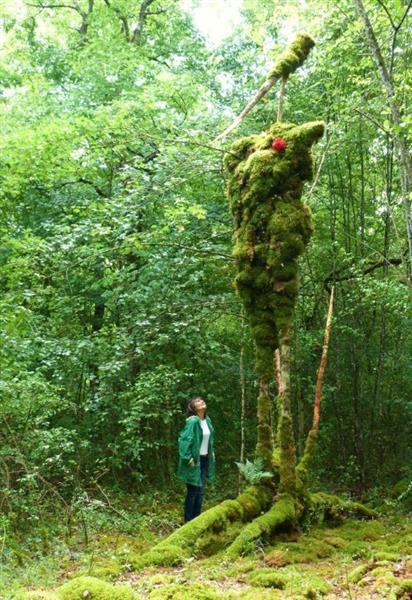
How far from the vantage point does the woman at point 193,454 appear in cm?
755

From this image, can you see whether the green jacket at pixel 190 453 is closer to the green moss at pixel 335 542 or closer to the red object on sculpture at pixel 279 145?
the green moss at pixel 335 542

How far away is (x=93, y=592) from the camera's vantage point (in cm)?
351

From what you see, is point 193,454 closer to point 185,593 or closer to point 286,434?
point 286,434

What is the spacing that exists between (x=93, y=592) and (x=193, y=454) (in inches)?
162

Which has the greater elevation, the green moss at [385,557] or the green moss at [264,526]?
the green moss at [264,526]

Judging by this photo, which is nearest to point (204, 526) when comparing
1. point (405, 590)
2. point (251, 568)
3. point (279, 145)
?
point (251, 568)

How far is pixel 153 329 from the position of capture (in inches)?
339

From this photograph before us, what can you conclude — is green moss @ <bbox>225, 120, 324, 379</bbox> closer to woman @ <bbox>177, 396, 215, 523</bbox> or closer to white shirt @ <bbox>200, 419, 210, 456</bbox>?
woman @ <bbox>177, 396, 215, 523</bbox>

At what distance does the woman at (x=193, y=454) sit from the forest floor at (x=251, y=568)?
0.69 meters

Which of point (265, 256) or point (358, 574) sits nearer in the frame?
point (358, 574)

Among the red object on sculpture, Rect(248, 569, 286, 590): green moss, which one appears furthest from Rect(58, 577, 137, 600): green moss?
the red object on sculpture

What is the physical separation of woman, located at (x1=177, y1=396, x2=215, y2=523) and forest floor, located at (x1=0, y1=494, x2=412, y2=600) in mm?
691

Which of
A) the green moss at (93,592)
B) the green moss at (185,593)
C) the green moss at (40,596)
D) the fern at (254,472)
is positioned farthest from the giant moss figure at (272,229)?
the green moss at (40,596)

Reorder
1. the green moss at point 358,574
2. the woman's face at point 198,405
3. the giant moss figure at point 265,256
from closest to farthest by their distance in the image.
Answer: the green moss at point 358,574
the giant moss figure at point 265,256
the woman's face at point 198,405
